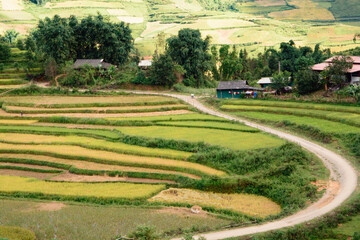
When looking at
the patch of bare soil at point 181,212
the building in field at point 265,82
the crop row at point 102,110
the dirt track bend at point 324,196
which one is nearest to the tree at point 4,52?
the crop row at point 102,110

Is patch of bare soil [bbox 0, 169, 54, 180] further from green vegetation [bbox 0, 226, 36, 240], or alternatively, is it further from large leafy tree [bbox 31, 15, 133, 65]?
large leafy tree [bbox 31, 15, 133, 65]

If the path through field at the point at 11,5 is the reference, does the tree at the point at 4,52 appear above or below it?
below

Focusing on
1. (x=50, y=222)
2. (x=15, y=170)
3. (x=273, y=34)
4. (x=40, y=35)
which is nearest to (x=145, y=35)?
(x=273, y=34)

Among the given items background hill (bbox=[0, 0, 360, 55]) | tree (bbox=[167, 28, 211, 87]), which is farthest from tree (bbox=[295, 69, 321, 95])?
background hill (bbox=[0, 0, 360, 55])

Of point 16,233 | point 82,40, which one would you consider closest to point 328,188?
point 16,233

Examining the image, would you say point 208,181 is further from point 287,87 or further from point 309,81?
point 287,87

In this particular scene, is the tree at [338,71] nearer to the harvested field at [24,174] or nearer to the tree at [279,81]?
the tree at [279,81]
